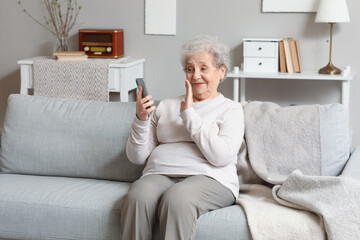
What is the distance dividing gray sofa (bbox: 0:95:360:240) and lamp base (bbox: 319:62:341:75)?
1620mm

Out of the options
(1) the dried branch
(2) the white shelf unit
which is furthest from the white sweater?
(1) the dried branch

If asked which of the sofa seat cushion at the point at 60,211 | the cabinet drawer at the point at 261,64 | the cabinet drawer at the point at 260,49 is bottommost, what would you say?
the sofa seat cushion at the point at 60,211

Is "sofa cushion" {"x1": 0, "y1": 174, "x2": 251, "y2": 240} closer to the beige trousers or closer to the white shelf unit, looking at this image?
the beige trousers

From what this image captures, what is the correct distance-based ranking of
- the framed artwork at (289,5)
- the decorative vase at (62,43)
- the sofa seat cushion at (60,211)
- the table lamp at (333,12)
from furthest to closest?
the decorative vase at (62,43)
the framed artwork at (289,5)
the table lamp at (333,12)
the sofa seat cushion at (60,211)

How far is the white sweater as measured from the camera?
2244 millimetres

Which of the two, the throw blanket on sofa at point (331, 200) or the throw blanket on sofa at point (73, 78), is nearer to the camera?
the throw blanket on sofa at point (331, 200)

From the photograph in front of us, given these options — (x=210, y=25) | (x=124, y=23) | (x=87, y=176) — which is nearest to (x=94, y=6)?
(x=124, y=23)

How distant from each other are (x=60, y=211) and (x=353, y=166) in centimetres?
116

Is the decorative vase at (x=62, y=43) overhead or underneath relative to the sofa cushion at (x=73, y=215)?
overhead

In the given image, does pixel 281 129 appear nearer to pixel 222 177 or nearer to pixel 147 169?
pixel 222 177

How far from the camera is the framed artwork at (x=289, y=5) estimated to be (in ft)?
13.6

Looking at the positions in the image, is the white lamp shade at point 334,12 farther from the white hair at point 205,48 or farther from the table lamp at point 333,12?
the white hair at point 205,48

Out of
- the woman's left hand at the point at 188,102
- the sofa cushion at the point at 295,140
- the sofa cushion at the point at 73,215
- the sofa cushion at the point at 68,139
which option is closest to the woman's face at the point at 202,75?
the woman's left hand at the point at 188,102

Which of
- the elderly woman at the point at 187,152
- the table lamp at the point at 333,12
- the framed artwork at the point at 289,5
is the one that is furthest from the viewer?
the framed artwork at the point at 289,5
